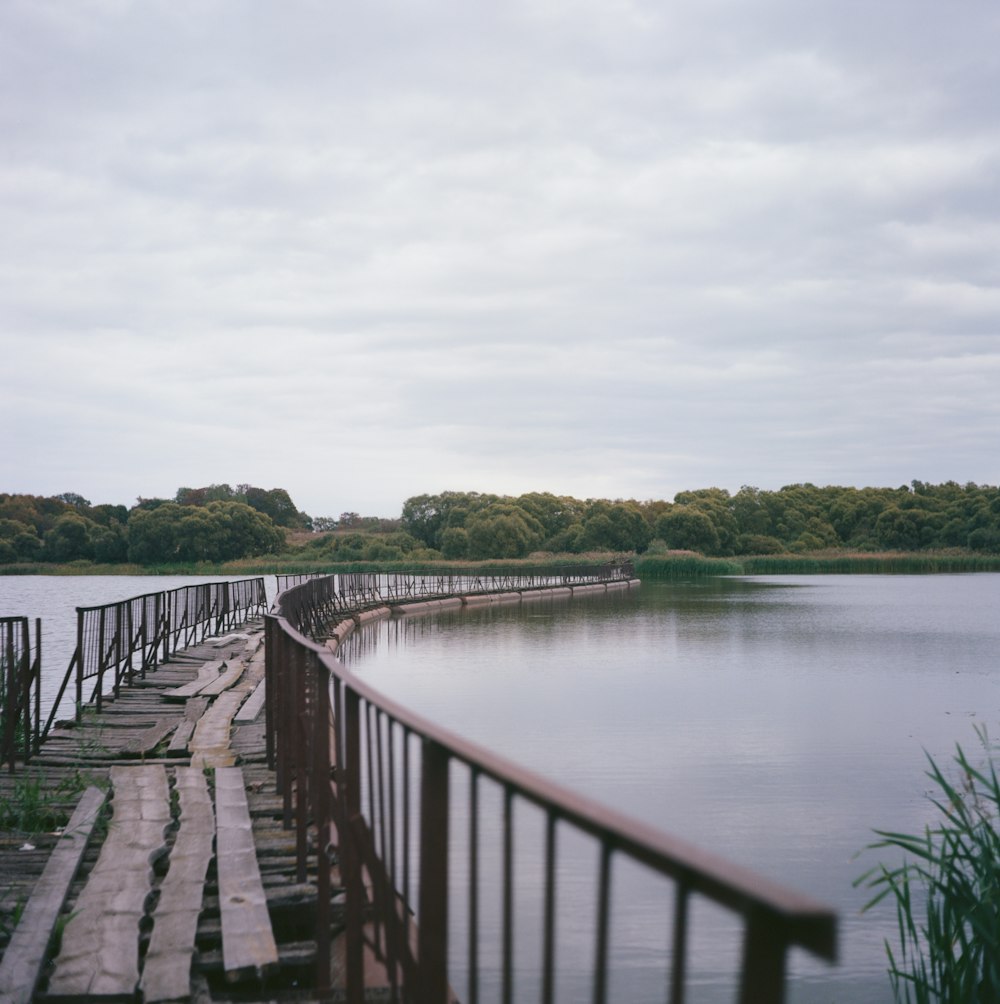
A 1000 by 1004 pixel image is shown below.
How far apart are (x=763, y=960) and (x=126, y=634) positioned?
1413 centimetres

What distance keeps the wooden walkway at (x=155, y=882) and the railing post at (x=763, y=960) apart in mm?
2992

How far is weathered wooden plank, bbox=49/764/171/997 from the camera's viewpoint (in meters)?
3.87

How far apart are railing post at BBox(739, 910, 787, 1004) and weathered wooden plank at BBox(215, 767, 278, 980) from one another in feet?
10.2

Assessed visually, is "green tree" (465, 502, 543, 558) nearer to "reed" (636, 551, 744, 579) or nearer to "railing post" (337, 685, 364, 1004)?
"reed" (636, 551, 744, 579)

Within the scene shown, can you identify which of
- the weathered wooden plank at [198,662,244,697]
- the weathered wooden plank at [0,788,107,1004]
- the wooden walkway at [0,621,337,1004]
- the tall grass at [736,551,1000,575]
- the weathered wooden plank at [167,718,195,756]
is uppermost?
the weathered wooden plank at [0,788,107,1004]

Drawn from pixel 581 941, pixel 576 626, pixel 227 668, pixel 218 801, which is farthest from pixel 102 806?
pixel 576 626

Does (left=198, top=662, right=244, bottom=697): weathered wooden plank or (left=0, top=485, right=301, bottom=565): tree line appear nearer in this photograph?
(left=198, top=662, right=244, bottom=697): weathered wooden plank

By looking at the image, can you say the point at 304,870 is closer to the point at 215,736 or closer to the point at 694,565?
the point at 215,736

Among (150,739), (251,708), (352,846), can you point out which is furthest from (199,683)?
(352,846)

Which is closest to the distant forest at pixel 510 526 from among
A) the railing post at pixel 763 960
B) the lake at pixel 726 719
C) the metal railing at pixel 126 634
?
the lake at pixel 726 719

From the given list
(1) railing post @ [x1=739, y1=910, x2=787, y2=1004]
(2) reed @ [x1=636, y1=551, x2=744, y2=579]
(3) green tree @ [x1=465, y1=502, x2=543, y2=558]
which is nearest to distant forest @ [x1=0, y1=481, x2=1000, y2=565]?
(3) green tree @ [x1=465, y1=502, x2=543, y2=558]

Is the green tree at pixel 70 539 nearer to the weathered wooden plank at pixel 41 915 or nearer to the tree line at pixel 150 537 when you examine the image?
the tree line at pixel 150 537

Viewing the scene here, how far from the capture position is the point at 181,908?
14.9 feet

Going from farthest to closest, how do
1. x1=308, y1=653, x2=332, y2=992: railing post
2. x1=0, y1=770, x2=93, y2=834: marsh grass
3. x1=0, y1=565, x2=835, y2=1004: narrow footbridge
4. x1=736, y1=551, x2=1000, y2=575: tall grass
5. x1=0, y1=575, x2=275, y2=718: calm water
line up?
1. x1=736, y1=551, x2=1000, y2=575: tall grass
2. x1=0, y1=575, x2=275, y2=718: calm water
3. x1=0, y1=770, x2=93, y2=834: marsh grass
4. x1=308, y1=653, x2=332, y2=992: railing post
5. x1=0, y1=565, x2=835, y2=1004: narrow footbridge
